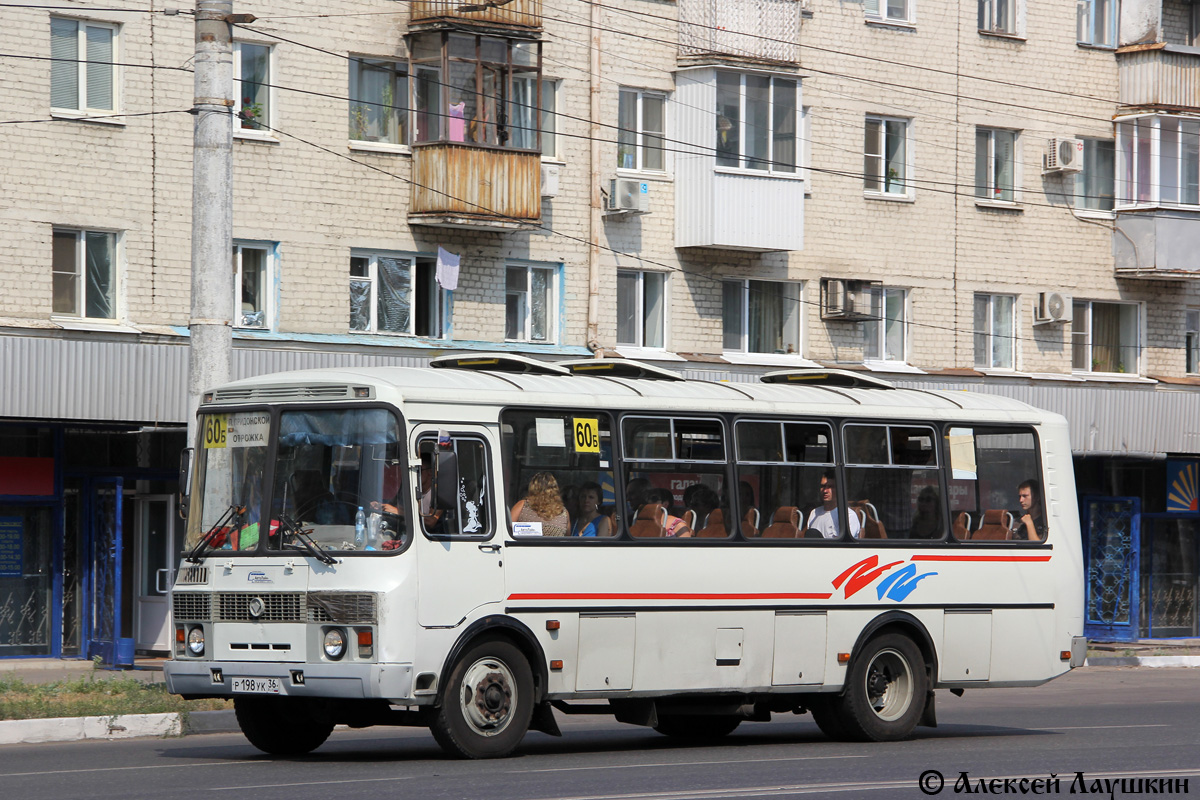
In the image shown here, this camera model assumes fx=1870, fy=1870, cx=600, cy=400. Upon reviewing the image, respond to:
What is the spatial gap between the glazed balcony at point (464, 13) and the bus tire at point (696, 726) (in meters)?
13.2

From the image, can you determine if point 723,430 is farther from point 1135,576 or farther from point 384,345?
point 1135,576

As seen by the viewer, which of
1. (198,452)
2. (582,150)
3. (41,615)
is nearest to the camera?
(198,452)

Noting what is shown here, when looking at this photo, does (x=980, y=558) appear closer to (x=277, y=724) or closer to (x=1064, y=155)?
(x=277, y=724)

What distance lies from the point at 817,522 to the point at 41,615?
12665 millimetres

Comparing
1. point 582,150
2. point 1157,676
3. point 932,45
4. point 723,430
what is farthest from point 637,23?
point 723,430

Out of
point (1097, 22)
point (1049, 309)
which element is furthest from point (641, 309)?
point (1097, 22)

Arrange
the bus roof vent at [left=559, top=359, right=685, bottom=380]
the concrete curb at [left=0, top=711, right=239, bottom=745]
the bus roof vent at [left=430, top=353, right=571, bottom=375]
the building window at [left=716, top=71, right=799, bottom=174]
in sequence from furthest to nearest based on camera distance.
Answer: the building window at [left=716, top=71, right=799, bottom=174] < the concrete curb at [left=0, top=711, right=239, bottom=745] < the bus roof vent at [left=559, top=359, right=685, bottom=380] < the bus roof vent at [left=430, top=353, right=571, bottom=375]

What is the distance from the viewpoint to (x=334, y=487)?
1241 centimetres

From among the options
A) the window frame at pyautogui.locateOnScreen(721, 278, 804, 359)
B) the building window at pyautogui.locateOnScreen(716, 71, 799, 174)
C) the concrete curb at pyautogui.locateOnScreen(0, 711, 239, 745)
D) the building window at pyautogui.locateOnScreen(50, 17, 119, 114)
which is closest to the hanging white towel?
the building window at pyautogui.locateOnScreen(716, 71, 799, 174)

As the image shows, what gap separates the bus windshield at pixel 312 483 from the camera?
12.2 metres

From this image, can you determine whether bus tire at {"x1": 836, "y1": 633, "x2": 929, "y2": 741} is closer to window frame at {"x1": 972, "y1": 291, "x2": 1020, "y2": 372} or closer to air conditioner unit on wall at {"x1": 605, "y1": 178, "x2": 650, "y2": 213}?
air conditioner unit on wall at {"x1": 605, "y1": 178, "x2": 650, "y2": 213}

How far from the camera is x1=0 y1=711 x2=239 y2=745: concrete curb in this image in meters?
15.2

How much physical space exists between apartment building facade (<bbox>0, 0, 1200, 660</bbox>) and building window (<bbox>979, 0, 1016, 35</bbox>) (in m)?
0.06

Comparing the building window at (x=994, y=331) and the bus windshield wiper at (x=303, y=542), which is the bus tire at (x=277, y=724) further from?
the building window at (x=994, y=331)
